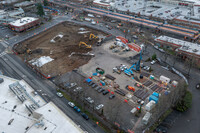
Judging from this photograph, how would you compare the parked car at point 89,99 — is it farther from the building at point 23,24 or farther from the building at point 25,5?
the building at point 25,5

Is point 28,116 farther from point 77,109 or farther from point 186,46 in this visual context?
Answer: point 186,46

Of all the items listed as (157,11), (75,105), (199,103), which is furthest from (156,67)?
(157,11)

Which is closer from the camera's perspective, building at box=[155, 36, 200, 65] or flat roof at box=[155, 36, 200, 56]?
building at box=[155, 36, 200, 65]

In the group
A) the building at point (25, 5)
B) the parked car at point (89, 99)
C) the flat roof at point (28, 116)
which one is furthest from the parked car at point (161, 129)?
the building at point (25, 5)

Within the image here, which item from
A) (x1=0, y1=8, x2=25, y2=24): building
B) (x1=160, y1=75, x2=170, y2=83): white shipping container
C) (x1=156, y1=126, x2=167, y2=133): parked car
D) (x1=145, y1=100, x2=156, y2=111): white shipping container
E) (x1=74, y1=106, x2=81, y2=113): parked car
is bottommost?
(x1=156, y1=126, x2=167, y2=133): parked car

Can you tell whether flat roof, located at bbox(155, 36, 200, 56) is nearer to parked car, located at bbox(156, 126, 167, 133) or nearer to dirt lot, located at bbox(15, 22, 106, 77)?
dirt lot, located at bbox(15, 22, 106, 77)

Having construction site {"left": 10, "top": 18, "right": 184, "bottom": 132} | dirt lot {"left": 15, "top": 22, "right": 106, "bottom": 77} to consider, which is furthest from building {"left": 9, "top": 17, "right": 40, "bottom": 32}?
construction site {"left": 10, "top": 18, "right": 184, "bottom": 132}

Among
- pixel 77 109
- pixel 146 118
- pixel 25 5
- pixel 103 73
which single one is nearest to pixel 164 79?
pixel 146 118
